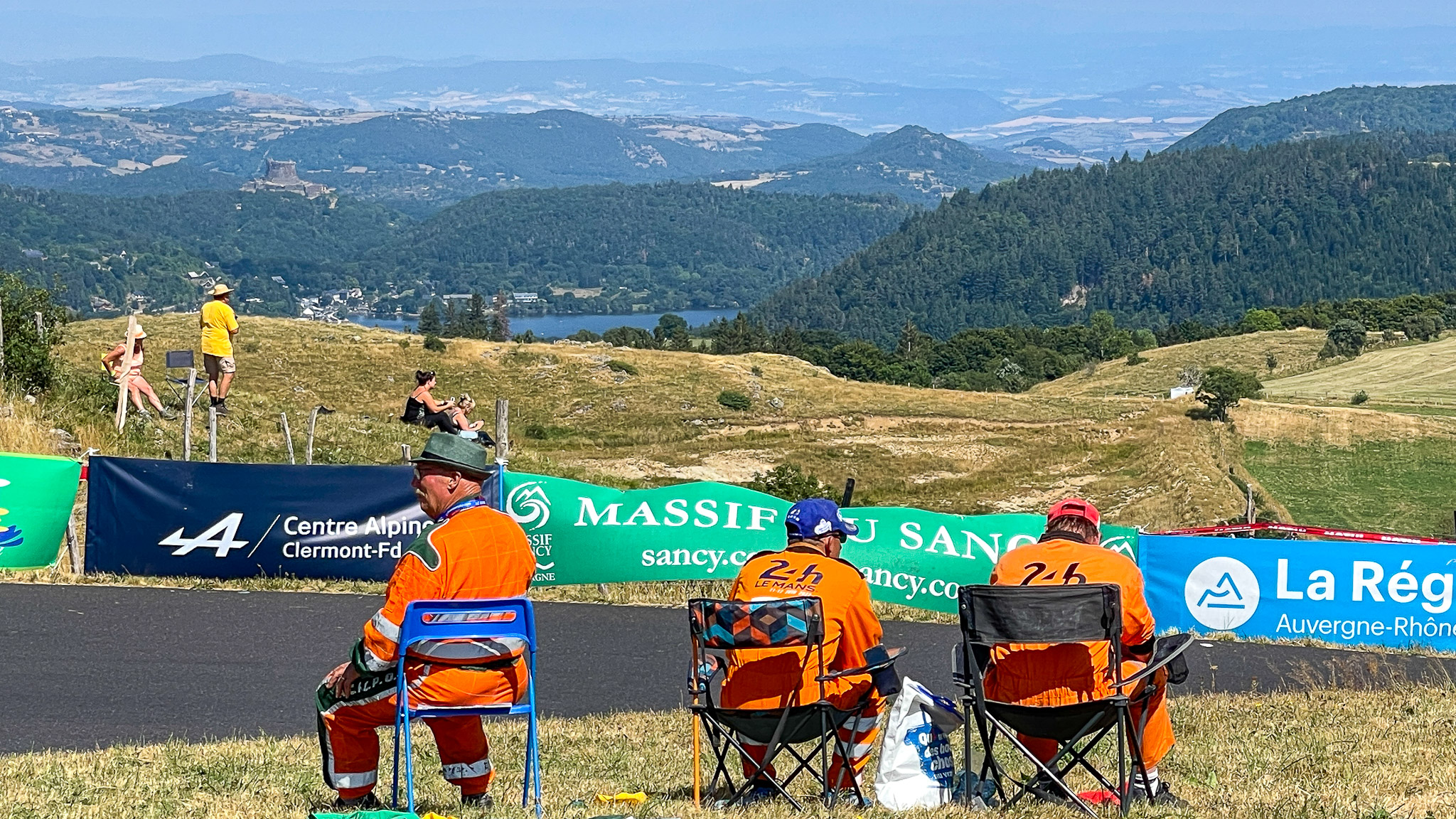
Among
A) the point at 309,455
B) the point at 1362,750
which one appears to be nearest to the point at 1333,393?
the point at 309,455

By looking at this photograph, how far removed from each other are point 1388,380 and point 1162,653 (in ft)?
232

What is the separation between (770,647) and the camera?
6.07 m

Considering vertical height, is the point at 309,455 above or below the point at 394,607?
below

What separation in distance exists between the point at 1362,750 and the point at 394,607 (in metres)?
5.19

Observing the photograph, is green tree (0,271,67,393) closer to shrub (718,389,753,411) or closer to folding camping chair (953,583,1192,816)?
folding camping chair (953,583,1192,816)

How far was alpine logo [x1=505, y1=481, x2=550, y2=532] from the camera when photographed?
1388 centimetres

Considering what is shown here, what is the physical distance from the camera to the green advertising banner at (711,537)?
1376 centimetres

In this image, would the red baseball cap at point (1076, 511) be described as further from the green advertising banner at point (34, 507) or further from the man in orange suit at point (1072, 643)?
the green advertising banner at point (34, 507)

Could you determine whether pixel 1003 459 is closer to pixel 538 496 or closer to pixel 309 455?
pixel 309 455

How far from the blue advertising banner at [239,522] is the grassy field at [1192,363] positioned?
207 feet

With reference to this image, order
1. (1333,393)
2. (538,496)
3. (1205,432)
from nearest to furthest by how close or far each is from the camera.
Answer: (538,496) → (1205,432) → (1333,393)

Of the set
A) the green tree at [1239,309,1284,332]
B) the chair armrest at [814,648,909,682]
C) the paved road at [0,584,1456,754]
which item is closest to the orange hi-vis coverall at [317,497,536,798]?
the chair armrest at [814,648,909,682]

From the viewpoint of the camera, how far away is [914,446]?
38.6m

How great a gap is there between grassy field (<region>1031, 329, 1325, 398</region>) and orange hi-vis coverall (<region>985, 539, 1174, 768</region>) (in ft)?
227
